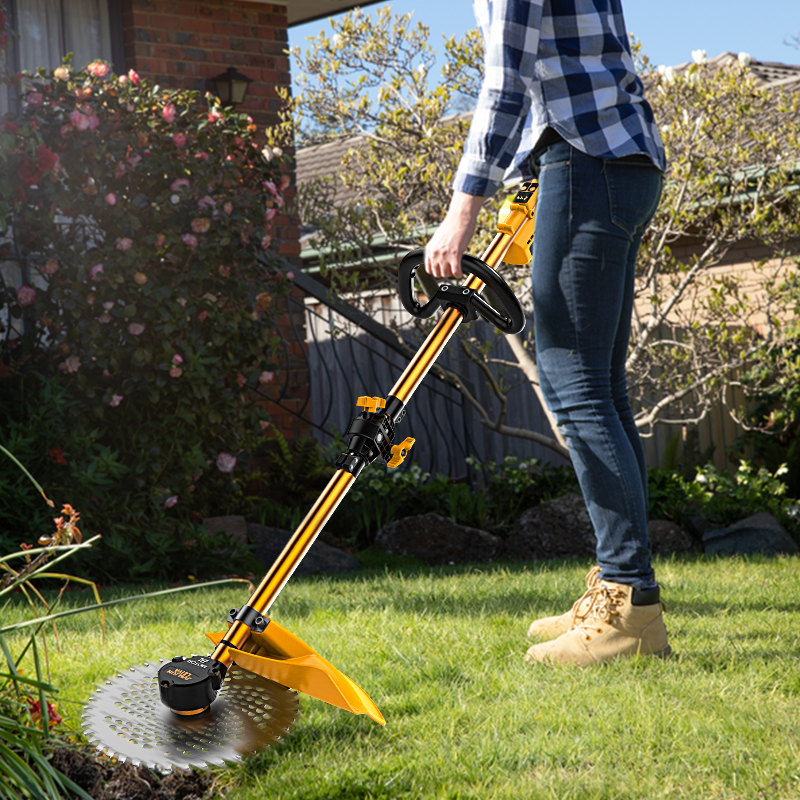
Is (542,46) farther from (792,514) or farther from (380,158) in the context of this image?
(792,514)

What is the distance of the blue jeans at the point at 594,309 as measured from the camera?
2.44 metres

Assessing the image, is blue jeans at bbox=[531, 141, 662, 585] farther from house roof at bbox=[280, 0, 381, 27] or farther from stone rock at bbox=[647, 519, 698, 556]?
house roof at bbox=[280, 0, 381, 27]

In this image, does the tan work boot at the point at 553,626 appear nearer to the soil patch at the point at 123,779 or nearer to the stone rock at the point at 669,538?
the soil patch at the point at 123,779

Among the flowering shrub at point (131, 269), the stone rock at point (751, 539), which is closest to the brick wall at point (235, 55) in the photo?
the flowering shrub at point (131, 269)

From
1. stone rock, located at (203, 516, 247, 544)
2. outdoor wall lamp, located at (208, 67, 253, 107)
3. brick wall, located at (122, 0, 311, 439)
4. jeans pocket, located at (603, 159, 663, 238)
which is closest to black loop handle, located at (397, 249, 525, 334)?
jeans pocket, located at (603, 159, 663, 238)

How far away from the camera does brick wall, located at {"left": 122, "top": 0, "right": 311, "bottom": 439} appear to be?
6.51 m

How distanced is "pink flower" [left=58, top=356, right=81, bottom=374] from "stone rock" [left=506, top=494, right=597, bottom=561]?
2.49 meters

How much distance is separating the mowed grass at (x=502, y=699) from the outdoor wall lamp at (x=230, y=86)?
4.25m

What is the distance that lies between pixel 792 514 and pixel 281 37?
192 inches

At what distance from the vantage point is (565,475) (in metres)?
6.05

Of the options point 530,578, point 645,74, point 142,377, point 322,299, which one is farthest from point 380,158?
point 530,578

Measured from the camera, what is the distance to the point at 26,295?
14.8 ft

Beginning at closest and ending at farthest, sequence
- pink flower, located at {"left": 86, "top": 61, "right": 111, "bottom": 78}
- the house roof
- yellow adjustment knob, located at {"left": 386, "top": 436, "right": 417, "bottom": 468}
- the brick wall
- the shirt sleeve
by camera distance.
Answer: yellow adjustment knob, located at {"left": 386, "top": 436, "right": 417, "bottom": 468} → the shirt sleeve → pink flower, located at {"left": 86, "top": 61, "right": 111, "bottom": 78} → the brick wall → the house roof

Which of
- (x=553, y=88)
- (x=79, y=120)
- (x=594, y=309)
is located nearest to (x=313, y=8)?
(x=79, y=120)
